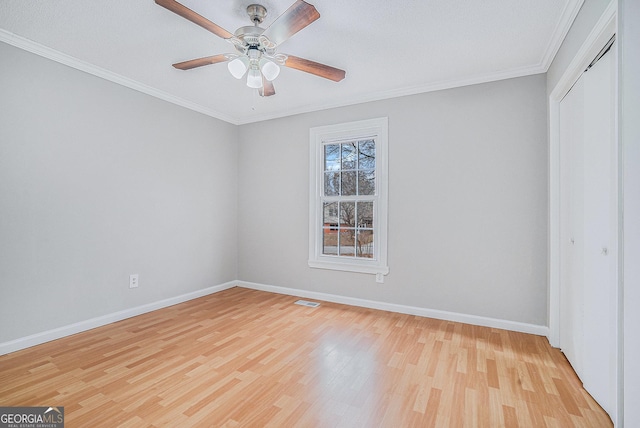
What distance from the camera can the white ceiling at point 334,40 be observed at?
199cm

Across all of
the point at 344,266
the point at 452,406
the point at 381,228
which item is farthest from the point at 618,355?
the point at 344,266

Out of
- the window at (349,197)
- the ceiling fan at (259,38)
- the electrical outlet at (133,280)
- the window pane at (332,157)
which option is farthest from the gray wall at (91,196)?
the window pane at (332,157)

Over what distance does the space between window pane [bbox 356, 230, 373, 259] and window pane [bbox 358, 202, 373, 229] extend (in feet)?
0.27

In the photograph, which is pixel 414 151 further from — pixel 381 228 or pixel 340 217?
pixel 340 217

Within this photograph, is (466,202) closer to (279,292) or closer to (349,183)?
(349,183)

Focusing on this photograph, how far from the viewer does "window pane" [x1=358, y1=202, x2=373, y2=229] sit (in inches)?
144

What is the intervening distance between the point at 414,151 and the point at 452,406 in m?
2.44

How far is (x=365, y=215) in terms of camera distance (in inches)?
145

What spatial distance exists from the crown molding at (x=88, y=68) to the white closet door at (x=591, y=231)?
3.92 metres

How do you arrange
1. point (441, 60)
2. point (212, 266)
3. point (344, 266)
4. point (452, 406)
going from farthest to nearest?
point (212, 266)
point (344, 266)
point (441, 60)
point (452, 406)

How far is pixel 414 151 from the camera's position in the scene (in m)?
3.32


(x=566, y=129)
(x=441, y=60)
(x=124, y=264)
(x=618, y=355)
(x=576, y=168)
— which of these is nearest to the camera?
(x=618, y=355)

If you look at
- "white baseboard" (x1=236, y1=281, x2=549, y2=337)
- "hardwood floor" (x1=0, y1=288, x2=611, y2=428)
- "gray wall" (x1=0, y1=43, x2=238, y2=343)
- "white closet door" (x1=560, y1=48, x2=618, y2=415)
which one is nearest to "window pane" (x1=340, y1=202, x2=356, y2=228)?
"white baseboard" (x1=236, y1=281, x2=549, y2=337)

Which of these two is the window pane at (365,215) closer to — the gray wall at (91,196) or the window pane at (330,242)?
the window pane at (330,242)
